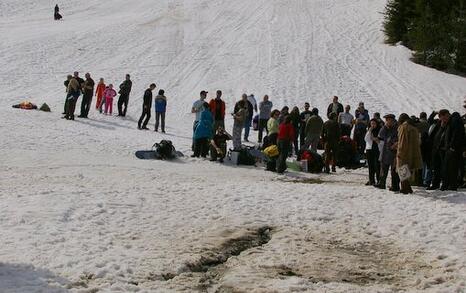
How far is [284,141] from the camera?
15.5m

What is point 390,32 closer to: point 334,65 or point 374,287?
point 334,65

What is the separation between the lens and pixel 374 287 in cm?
771

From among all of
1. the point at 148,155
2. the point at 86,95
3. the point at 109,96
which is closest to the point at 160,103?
the point at 86,95

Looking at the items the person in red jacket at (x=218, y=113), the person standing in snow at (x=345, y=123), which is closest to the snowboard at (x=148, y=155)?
the person in red jacket at (x=218, y=113)

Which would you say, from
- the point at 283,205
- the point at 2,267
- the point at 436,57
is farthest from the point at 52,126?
the point at 436,57

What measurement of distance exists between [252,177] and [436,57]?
2240 centimetres

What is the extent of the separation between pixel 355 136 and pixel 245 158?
3.71 m

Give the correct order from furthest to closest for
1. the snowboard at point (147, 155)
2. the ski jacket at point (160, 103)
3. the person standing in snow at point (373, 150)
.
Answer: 1. the ski jacket at point (160, 103)
2. the snowboard at point (147, 155)
3. the person standing in snow at point (373, 150)

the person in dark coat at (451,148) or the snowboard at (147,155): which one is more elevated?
the person in dark coat at (451,148)

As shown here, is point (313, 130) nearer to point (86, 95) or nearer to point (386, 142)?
point (386, 142)

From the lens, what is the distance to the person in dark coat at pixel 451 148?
12594 mm

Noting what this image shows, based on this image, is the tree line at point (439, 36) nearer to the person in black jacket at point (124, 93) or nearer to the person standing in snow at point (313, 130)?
the person in black jacket at point (124, 93)

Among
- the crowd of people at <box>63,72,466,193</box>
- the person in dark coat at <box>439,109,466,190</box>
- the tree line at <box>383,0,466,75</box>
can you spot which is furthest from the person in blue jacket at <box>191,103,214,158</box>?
the tree line at <box>383,0,466,75</box>

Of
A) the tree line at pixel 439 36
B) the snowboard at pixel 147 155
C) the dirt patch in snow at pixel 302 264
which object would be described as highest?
the tree line at pixel 439 36
